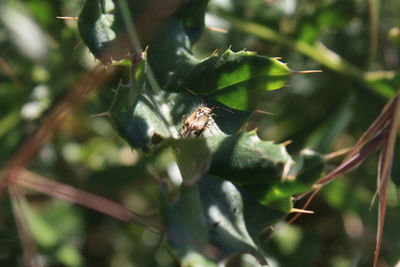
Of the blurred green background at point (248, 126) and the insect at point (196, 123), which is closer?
the insect at point (196, 123)

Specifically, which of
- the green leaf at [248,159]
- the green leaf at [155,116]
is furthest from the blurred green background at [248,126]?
the green leaf at [248,159]

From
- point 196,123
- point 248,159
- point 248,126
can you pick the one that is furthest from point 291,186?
point 248,126

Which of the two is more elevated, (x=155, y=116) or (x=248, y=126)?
(x=155, y=116)

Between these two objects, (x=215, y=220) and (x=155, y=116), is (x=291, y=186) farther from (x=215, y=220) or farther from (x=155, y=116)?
(x=155, y=116)

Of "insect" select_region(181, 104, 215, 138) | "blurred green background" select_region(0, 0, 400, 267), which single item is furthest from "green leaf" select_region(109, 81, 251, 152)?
"blurred green background" select_region(0, 0, 400, 267)

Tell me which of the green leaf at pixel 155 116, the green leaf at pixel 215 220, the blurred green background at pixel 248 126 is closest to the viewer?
the green leaf at pixel 215 220

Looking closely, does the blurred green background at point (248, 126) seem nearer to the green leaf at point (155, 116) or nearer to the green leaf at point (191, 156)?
the green leaf at point (155, 116)

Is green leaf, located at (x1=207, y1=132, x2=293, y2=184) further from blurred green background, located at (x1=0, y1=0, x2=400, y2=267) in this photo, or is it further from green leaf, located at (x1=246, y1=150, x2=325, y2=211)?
blurred green background, located at (x1=0, y1=0, x2=400, y2=267)
